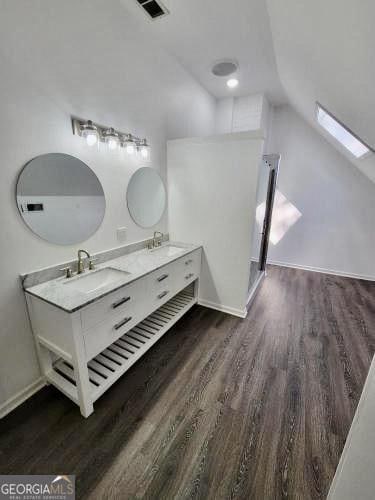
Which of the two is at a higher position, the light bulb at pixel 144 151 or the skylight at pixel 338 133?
the skylight at pixel 338 133

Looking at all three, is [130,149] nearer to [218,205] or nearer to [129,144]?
[129,144]

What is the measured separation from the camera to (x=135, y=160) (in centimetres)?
210

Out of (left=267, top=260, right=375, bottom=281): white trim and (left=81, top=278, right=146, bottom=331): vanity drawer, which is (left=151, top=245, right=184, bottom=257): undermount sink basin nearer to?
(left=81, top=278, right=146, bottom=331): vanity drawer

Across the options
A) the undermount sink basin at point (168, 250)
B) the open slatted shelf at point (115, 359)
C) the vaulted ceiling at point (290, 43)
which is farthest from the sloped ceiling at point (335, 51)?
the open slatted shelf at point (115, 359)

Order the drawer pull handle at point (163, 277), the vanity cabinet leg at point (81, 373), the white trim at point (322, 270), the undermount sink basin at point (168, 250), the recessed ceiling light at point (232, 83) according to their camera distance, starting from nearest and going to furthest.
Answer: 1. the vanity cabinet leg at point (81, 373)
2. the drawer pull handle at point (163, 277)
3. the undermount sink basin at point (168, 250)
4. the recessed ceiling light at point (232, 83)
5. the white trim at point (322, 270)

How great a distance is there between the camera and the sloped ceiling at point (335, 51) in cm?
91

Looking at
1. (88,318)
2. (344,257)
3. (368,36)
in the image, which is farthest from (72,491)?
(344,257)

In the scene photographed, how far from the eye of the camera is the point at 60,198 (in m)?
1.55

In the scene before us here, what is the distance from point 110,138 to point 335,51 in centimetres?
157

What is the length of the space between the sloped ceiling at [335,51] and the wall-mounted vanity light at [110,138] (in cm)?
137

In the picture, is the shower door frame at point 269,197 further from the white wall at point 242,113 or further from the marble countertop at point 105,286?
the marble countertop at point 105,286

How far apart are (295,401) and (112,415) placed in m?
1.30

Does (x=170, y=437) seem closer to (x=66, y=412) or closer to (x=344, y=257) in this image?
(x=66, y=412)

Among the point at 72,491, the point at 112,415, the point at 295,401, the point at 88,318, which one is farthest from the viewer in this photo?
the point at 295,401
